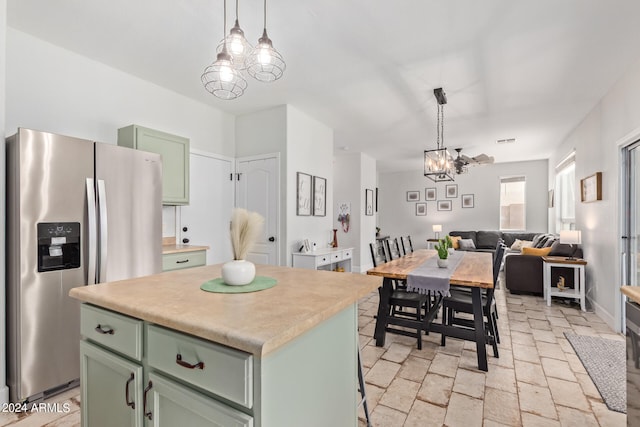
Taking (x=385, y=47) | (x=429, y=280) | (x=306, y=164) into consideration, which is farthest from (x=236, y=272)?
(x=306, y=164)

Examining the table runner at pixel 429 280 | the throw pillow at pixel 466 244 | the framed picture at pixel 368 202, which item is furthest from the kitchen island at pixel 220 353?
the throw pillow at pixel 466 244

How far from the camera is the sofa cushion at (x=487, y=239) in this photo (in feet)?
25.1

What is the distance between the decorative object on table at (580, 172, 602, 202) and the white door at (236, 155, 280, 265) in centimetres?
384

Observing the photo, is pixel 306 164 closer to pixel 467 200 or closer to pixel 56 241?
pixel 56 241

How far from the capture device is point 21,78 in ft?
8.21

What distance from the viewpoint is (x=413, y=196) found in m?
9.23

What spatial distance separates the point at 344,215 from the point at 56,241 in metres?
5.24

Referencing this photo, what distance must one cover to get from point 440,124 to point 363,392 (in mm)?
4181

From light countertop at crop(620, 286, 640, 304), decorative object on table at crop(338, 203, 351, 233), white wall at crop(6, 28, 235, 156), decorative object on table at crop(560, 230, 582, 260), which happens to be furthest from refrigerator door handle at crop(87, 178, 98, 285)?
decorative object on table at crop(560, 230, 582, 260)

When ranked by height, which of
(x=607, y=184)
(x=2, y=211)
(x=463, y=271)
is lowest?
(x=463, y=271)

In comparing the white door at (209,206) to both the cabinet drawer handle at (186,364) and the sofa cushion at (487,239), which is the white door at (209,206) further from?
the sofa cushion at (487,239)

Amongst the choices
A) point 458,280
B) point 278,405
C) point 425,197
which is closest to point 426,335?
point 458,280

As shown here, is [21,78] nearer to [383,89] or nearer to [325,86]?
[325,86]

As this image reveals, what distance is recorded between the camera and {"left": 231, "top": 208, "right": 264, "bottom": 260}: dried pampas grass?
51.9 inches
